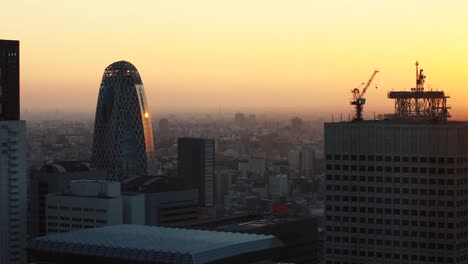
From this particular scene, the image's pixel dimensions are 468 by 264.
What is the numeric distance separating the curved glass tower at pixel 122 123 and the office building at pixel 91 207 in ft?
126

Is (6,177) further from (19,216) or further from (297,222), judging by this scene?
(297,222)

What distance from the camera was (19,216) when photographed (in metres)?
119

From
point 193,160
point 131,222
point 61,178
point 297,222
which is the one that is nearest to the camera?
point 297,222

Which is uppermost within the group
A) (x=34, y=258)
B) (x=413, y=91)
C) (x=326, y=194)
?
(x=413, y=91)

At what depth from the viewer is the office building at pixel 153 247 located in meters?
83.1

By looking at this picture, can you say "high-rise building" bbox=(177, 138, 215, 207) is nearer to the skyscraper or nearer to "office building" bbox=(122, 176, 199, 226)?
"office building" bbox=(122, 176, 199, 226)

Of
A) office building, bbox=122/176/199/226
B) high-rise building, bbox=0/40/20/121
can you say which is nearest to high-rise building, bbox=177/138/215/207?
office building, bbox=122/176/199/226

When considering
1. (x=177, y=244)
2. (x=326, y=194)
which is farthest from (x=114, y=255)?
(x=326, y=194)

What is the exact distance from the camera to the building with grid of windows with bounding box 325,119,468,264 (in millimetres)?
74312

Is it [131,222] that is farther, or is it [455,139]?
[131,222]

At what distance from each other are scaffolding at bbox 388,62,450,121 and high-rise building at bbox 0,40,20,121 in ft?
224

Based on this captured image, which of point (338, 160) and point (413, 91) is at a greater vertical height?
point (413, 91)

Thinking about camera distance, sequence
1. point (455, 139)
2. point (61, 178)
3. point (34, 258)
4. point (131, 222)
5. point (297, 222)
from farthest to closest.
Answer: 1. point (61, 178)
2. point (131, 222)
3. point (297, 222)
4. point (34, 258)
5. point (455, 139)

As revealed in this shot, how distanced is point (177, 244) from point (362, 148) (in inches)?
676
